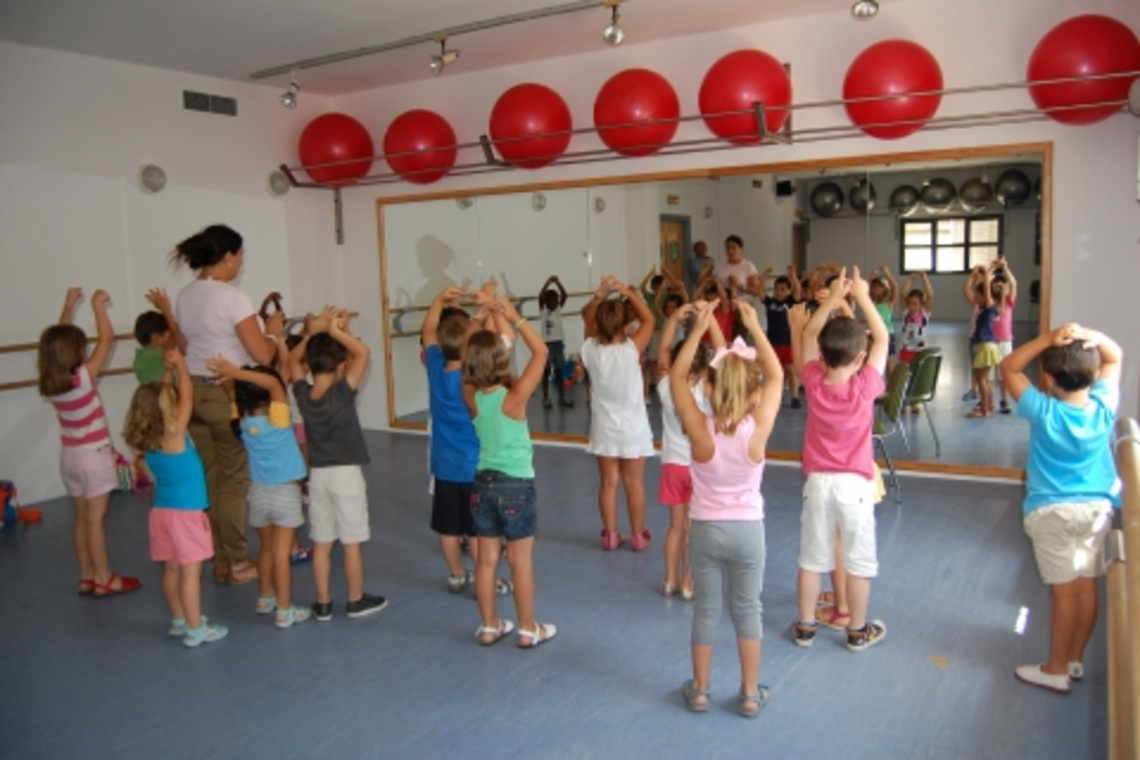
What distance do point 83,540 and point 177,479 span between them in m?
0.98

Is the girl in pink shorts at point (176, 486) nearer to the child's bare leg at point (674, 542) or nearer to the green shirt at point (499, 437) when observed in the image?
Answer: the green shirt at point (499, 437)

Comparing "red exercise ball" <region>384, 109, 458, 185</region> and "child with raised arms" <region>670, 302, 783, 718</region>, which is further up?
"red exercise ball" <region>384, 109, 458, 185</region>

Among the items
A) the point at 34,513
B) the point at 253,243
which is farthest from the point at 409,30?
the point at 34,513

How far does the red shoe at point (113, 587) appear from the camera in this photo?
12.8 ft

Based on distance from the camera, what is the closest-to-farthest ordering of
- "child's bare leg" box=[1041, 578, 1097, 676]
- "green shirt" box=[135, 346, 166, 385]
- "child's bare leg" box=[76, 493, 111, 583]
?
"child's bare leg" box=[1041, 578, 1097, 676]
"child's bare leg" box=[76, 493, 111, 583]
"green shirt" box=[135, 346, 166, 385]

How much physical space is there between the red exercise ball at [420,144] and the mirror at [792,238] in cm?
58

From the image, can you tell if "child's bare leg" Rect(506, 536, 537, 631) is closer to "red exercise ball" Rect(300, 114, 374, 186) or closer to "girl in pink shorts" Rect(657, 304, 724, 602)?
"girl in pink shorts" Rect(657, 304, 724, 602)

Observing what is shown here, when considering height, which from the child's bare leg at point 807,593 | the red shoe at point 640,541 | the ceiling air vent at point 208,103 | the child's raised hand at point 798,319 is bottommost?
the red shoe at point 640,541

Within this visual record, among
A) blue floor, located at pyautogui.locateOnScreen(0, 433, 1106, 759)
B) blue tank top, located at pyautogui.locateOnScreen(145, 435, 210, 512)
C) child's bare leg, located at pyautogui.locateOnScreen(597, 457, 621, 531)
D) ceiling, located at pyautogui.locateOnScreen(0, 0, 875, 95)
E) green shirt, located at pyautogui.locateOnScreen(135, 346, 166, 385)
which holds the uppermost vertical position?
ceiling, located at pyautogui.locateOnScreen(0, 0, 875, 95)

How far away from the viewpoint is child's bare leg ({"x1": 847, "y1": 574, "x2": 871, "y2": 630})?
2.97m

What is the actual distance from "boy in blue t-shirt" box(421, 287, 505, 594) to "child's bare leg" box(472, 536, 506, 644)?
0.30 meters

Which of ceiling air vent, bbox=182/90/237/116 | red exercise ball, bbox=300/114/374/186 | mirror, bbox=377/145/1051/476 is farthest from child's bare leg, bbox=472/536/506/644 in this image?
ceiling air vent, bbox=182/90/237/116

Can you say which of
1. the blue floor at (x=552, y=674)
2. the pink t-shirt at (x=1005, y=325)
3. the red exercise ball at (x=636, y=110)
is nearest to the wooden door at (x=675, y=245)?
the red exercise ball at (x=636, y=110)

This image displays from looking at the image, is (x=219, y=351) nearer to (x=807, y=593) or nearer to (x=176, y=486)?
(x=176, y=486)
